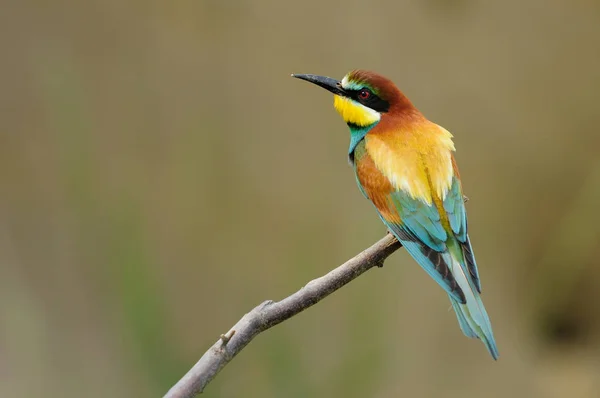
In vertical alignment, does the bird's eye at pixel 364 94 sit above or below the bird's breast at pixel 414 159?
above

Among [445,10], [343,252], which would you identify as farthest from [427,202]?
[445,10]

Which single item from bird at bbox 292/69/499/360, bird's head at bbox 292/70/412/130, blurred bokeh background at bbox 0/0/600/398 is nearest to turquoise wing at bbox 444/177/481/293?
bird at bbox 292/69/499/360

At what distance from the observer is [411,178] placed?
4.94ft

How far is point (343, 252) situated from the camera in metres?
2.36

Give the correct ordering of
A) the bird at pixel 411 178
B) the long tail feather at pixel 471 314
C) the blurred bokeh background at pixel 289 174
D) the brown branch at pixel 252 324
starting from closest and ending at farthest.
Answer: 1. the brown branch at pixel 252 324
2. the long tail feather at pixel 471 314
3. the bird at pixel 411 178
4. the blurred bokeh background at pixel 289 174

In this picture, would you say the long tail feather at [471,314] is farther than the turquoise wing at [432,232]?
No

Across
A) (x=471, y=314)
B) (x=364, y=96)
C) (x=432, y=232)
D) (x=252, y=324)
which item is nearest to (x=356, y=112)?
(x=364, y=96)

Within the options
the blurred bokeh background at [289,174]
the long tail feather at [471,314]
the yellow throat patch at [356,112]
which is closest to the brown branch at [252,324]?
the long tail feather at [471,314]

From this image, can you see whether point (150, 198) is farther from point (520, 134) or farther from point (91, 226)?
point (520, 134)

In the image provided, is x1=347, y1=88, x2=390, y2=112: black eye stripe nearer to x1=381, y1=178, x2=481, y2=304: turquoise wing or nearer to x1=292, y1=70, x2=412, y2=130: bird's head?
x1=292, y1=70, x2=412, y2=130: bird's head

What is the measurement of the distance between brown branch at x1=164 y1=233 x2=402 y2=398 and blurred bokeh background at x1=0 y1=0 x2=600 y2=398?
107 cm

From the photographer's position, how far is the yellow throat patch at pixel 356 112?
5.21ft

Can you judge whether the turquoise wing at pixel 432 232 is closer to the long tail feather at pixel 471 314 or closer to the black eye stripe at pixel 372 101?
the long tail feather at pixel 471 314

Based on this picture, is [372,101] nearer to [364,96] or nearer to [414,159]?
[364,96]
